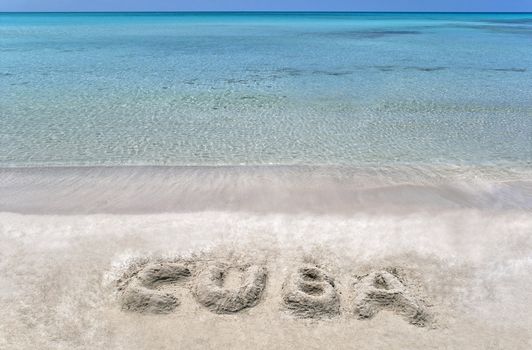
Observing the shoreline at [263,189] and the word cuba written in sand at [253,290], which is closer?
the word cuba written in sand at [253,290]

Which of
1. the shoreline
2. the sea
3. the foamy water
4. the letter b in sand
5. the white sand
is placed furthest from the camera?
the sea

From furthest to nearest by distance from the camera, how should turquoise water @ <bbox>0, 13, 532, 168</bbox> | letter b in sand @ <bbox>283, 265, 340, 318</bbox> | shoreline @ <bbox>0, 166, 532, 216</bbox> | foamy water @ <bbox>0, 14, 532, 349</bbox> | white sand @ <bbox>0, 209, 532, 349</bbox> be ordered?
turquoise water @ <bbox>0, 13, 532, 168</bbox>
shoreline @ <bbox>0, 166, 532, 216</bbox>
letter b in sand @ <bbox>283, 265, 340, 318</bbox>
foamy water @ <bbox>0, 14, 532, 349</bbox>
white sand @ <bbox>0, 209, 532, 349</bbox>

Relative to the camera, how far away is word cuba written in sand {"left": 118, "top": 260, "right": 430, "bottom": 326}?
3920 millimetres

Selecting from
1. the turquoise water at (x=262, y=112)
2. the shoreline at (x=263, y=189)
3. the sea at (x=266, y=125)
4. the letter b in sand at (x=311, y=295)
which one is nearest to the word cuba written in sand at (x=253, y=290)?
the letter b in sand at (x=311, y=295)

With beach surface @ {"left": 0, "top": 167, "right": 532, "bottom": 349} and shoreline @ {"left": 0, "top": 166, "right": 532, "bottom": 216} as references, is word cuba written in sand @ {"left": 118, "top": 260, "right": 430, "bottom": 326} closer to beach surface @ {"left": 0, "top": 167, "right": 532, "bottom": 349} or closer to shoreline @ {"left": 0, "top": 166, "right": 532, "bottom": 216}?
beach surface @ {"left": 0, "top": 167, "right": 532, "bottom": 349}

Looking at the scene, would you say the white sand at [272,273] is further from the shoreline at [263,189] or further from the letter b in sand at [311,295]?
the shoreline at [263,189]

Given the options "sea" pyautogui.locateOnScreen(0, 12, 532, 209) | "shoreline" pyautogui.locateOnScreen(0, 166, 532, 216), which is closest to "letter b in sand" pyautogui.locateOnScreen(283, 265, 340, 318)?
"shoreline" pyautogui.locateOnScreen(0, 166, 532, 216)

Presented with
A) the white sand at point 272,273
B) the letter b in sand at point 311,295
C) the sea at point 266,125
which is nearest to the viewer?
the white sand at point 272,273

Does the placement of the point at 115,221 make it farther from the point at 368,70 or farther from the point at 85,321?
the point at 368,70

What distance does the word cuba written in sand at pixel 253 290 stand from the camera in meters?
3.92

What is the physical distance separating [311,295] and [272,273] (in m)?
0.52

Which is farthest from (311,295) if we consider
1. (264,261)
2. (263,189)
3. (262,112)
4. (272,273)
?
(262,112)

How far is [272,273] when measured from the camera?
4.43 m

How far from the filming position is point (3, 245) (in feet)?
16.1
